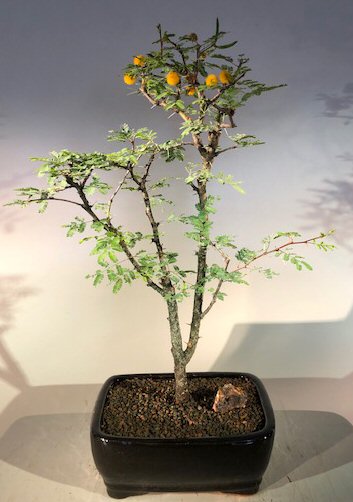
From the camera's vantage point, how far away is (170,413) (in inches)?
69.6

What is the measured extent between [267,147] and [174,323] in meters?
1.09

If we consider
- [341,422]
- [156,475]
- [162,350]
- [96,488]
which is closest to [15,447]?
[96,488]

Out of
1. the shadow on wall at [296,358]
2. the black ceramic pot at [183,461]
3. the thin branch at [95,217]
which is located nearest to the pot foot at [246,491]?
the black ceramic pot at [183,461]

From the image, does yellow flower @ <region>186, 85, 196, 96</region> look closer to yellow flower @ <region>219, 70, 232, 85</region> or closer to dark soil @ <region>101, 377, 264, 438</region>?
yellow flower @ <region>219, 70, 232, 85</region>

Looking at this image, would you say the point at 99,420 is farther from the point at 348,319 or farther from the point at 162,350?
the point at 348,319

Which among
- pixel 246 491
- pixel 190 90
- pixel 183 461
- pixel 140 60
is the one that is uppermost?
pixel 140 60

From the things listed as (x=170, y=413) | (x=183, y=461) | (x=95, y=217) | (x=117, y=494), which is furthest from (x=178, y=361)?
(x=95, y=217)

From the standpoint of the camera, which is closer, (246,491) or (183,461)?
(183,461)

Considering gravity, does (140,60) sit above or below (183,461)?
above

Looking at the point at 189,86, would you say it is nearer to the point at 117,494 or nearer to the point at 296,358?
the point at 117,494

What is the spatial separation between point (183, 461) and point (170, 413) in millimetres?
187

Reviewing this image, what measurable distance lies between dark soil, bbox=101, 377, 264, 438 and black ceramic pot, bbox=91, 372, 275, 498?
5cm

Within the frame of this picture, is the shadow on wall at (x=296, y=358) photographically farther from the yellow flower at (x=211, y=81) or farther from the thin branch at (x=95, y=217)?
the yellow flower at (x=211, y=81)

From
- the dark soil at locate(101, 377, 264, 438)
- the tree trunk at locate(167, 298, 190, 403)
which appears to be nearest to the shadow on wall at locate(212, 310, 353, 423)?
the dark soil at locate(101, 377, 264, 438)
